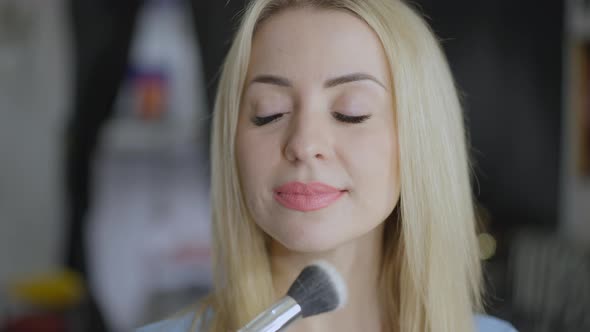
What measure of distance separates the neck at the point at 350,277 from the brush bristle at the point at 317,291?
9cm

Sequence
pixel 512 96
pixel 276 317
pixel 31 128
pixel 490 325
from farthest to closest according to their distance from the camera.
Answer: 1. pixel 31 128
2. pixel 512 96
3. pixel 490 325
4. pixel 276 317

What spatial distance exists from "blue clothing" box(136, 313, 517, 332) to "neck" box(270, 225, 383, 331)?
120 mm

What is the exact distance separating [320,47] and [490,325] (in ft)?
1.41

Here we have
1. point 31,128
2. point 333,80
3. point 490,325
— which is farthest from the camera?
point 31,128

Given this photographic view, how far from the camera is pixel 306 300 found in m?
0.65

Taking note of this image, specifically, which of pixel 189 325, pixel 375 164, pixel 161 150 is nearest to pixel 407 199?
pixel 375 164

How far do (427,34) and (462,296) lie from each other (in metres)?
0.32

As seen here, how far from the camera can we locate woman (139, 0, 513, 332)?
2.35ft

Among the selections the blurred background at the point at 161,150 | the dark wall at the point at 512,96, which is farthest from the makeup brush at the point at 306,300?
the dark wall at the point at 512,96

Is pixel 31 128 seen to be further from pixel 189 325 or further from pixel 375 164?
pixel 375 164

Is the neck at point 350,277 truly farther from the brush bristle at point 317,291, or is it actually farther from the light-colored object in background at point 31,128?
the light-colored object in background at point 31,128

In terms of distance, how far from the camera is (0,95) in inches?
122

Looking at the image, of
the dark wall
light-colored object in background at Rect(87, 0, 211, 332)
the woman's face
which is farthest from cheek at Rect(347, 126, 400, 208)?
light-colored object in background at Rect(87, 0, 211, 332)

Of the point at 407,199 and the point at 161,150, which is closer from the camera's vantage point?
the point at 407,199
